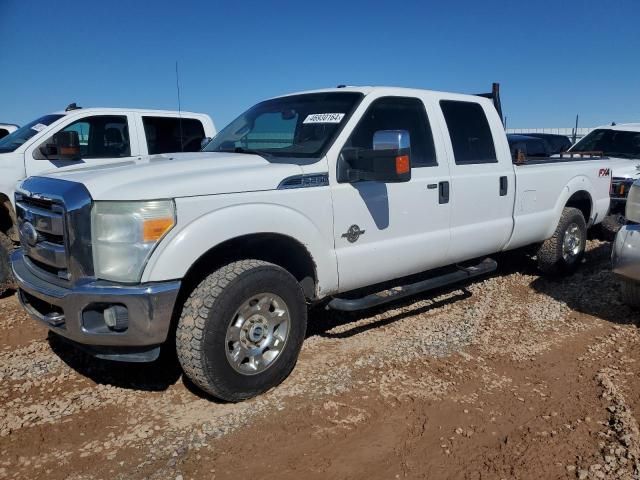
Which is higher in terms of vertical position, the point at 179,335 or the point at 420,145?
the point at 420,145

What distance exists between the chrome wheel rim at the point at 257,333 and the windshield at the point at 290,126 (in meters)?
1.11

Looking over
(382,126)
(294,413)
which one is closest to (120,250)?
(294,413)

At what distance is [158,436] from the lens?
304 cm

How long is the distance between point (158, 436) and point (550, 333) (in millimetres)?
3309

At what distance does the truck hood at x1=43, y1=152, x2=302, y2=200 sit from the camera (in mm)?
2980

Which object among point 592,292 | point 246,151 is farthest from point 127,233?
point 592,292

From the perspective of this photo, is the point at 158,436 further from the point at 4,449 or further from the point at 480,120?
the point at 480,120

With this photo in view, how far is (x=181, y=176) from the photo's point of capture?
320cm

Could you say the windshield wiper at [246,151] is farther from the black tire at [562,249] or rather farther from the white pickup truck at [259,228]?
the black tire at [562,249]

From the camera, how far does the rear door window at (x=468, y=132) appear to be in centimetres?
475

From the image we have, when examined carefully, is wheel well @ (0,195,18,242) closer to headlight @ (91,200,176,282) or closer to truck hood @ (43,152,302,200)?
truck hood @ (43,152,302,200)

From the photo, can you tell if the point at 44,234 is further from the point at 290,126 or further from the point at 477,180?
the point at 477,180

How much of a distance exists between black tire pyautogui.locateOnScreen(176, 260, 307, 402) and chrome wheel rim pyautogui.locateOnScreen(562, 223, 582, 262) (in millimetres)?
4002

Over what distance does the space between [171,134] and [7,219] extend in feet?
8.06
